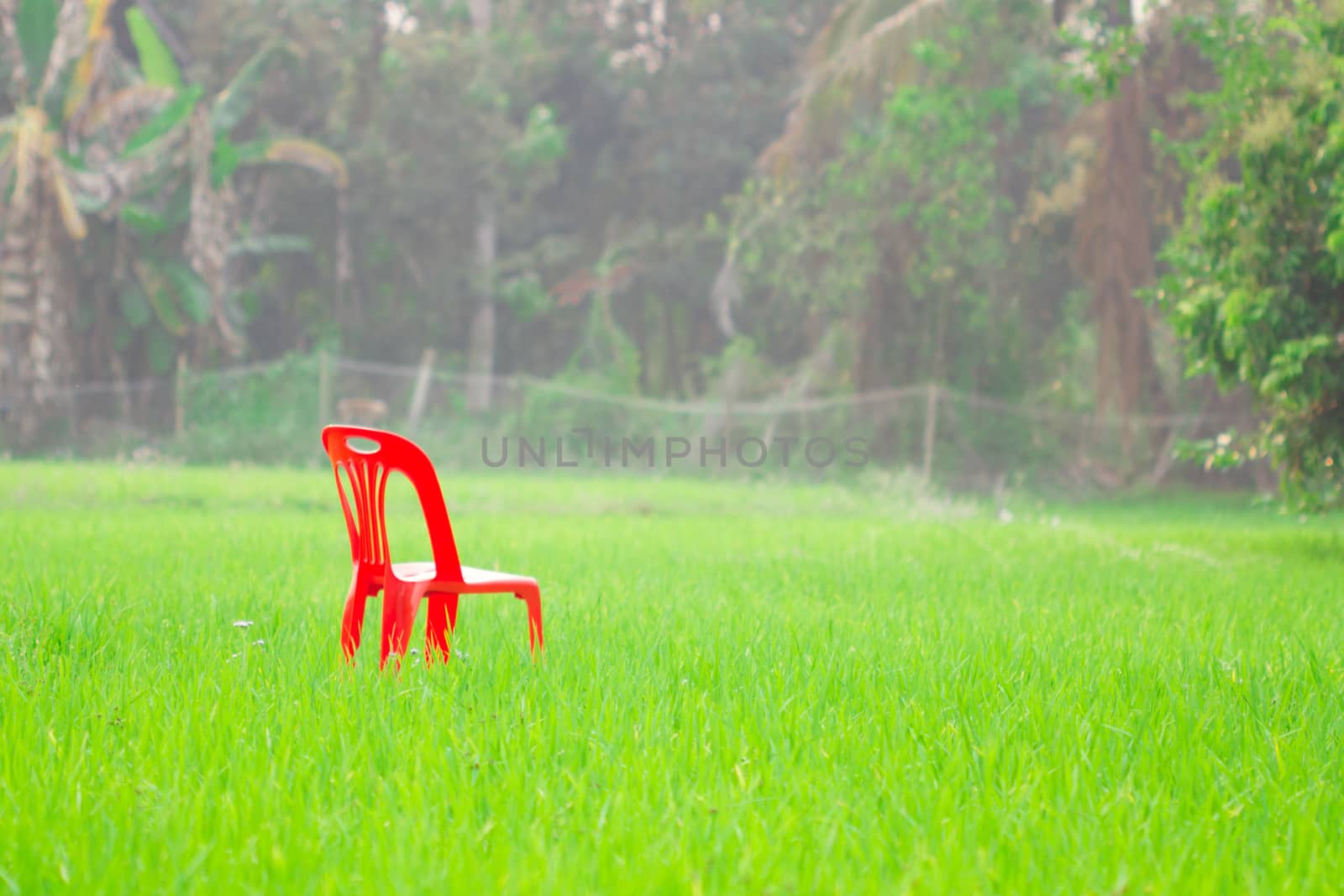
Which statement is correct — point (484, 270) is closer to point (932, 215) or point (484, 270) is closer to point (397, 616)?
point (932, 215)

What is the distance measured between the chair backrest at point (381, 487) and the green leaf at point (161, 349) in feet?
64.6

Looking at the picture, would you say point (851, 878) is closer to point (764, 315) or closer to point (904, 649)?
point (904, 649)

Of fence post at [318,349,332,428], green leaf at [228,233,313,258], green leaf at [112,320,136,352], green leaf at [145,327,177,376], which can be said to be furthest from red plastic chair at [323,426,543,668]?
green leaf at [228,233,313,258]

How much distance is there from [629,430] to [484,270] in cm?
940

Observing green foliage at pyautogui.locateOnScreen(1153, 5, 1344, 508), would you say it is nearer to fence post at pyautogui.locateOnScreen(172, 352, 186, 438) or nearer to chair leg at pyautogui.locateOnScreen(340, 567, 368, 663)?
chair leg at pyautogui.locateOnScreen(340, 567, 368, 663)

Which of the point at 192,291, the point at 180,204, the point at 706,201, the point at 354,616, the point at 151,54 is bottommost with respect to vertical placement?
the point at 354,616

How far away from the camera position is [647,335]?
100 feet

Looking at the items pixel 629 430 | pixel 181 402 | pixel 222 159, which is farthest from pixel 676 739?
pixel 222 159

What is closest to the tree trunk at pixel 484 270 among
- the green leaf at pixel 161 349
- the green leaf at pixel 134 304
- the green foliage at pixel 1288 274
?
the green leaf at pixel 161 349

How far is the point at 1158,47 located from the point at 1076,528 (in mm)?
9224

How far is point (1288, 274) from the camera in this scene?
29.3 feet

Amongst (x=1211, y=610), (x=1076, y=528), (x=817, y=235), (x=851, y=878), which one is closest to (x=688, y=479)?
(x=817, y=235)

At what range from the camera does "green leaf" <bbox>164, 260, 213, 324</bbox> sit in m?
20.5

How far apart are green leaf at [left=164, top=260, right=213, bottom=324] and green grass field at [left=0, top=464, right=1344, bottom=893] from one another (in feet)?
48.9
